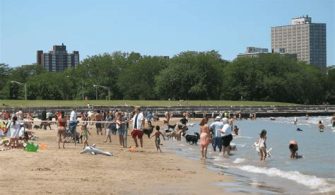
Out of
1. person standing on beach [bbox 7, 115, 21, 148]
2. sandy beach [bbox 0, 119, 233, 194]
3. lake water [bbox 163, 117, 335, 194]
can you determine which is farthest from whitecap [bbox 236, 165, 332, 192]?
person standing on beach [bbox 7, 115, 21, 148]

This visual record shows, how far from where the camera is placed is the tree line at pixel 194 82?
127m

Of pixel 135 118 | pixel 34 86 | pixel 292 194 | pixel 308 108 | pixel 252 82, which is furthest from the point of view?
pixel 252 82

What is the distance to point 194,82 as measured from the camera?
12775 centimetres

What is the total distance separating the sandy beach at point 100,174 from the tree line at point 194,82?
104906 millimetres

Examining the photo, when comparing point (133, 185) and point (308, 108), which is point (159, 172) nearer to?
point (133, 185)

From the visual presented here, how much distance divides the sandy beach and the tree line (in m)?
105

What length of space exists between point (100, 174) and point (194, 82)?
113289 millimetres

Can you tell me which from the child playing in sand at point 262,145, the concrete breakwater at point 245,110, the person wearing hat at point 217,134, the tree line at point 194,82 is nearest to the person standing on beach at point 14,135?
the person wearing hat at point 217,134

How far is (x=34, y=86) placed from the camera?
122062 mm

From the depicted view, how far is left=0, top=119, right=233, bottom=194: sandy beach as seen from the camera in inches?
487

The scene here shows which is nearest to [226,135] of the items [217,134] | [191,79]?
[217,134]

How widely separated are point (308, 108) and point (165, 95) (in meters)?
34.1

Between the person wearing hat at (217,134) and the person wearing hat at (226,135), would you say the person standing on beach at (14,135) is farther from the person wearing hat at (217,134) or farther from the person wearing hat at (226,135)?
the person wearing hat at (217,134)

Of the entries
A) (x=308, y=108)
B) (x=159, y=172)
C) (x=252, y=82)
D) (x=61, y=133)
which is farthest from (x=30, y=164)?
(x=252, y=82)
